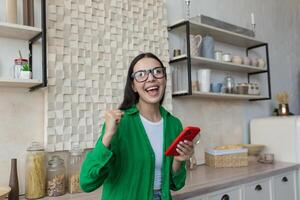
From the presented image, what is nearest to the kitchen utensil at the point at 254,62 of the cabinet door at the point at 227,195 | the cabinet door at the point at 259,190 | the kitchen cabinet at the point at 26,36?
the cabinet door at the point at 259,190

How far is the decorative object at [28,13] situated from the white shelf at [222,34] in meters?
1.17

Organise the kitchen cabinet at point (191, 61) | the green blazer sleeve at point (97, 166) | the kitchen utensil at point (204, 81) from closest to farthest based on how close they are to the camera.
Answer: the green blazer sleeve at point (97, 166) → the kitchen cabinet at point (191, 61) → the kitchen utensil at point (204, 81)

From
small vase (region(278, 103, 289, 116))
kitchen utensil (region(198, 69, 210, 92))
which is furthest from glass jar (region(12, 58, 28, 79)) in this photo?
small vase (region(278, 103, 289, 116))

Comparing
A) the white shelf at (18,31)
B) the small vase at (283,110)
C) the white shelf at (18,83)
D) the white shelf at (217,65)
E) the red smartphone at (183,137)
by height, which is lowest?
the red smartphone at (183,137)

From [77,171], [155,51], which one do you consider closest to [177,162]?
[77,171]

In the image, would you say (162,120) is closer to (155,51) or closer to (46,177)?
(46,177)

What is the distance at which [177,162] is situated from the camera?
1309mm

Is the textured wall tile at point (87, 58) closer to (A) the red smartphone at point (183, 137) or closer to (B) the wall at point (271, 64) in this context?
(B) the wall at point (271, 64)

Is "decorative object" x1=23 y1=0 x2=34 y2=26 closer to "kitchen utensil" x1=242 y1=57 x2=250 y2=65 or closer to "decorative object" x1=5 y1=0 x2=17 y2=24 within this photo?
"decorative object" x1=5 y1=0 x2=17 y2=24

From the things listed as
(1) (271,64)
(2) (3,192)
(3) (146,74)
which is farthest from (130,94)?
(1) (271,64)

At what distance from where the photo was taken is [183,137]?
45.4 inches

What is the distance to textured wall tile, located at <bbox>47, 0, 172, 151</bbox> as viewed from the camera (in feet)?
5.78

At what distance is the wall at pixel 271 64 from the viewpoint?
102 inches

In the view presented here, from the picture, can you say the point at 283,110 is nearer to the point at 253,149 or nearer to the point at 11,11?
the point at 253,149
